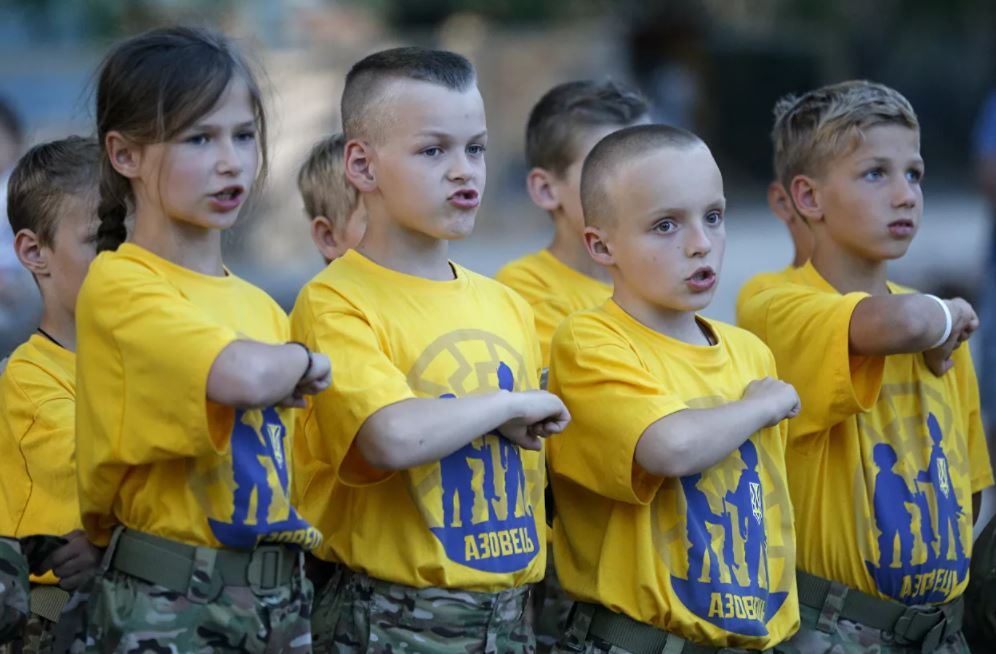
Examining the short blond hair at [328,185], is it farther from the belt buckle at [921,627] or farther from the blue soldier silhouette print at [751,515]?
the belt buckle at [921,627]

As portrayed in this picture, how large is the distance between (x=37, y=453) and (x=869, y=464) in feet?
7.50

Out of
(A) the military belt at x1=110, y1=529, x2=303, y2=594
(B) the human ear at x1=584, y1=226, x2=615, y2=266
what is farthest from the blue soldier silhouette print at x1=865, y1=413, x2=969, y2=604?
(A) the military belt at x1=110, y1=529, x2=303, y2=594

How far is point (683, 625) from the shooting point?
3.86 m

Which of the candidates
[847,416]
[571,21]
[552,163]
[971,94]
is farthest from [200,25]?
[971,94]

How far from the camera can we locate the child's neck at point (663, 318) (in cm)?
402

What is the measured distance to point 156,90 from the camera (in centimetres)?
357

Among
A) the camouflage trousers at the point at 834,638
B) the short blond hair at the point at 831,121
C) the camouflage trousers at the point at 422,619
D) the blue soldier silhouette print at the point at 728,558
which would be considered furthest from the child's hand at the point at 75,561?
the short blond hair at the point at 831,121

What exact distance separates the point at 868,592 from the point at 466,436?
4.81 ft

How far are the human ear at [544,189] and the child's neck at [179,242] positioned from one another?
1830mm

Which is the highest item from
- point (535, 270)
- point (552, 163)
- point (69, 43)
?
point (69, 43)

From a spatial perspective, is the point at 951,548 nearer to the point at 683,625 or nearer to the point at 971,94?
the point at 683,625

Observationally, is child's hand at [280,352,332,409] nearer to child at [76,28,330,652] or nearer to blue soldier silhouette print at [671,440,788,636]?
child at [76,28,330,652]

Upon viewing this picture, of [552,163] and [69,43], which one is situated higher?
[69,43]

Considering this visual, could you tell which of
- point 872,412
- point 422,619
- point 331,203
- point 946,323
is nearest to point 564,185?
point 331,203
